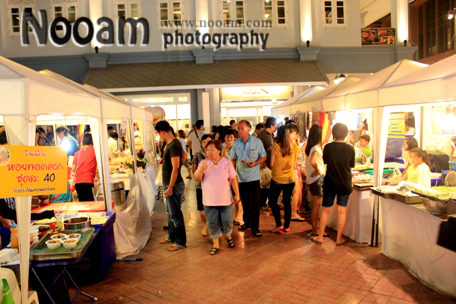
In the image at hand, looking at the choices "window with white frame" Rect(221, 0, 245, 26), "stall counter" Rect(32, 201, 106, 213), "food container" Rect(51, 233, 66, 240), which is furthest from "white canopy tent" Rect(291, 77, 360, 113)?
"window with white frame" Rect(221, 0, 245, 26)

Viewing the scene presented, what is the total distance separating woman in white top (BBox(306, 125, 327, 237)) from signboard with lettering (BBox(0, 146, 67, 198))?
12.8 feet

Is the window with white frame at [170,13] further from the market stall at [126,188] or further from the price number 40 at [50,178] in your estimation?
the price number 40 at [50,178]

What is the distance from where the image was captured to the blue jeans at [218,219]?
5918 mm

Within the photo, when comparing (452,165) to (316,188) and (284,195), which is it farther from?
(284,195)

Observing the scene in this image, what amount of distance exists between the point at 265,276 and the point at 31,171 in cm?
308

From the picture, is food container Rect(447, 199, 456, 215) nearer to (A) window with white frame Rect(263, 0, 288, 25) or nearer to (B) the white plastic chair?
(B) the white plastic chair

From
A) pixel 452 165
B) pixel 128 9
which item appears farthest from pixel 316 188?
pixel 128 9

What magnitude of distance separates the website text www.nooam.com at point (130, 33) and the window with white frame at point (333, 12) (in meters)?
2.71

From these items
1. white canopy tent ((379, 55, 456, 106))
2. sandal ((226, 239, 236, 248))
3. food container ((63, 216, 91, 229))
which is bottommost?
sandal ((226, 239, 236, 248))

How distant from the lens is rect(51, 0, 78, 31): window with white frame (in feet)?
55.1

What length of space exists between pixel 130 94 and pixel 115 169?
9440mm

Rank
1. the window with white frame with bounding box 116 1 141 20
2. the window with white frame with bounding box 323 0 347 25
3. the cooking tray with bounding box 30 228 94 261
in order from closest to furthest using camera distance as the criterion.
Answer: the cooking tray with bounding box 30 228 94 261, the window with white frame with bounding box 116 1 141 20, the window with white frame with bounding box 323 0 347 25

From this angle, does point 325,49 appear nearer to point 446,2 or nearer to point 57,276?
point 446,2

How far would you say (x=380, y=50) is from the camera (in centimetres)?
1777
